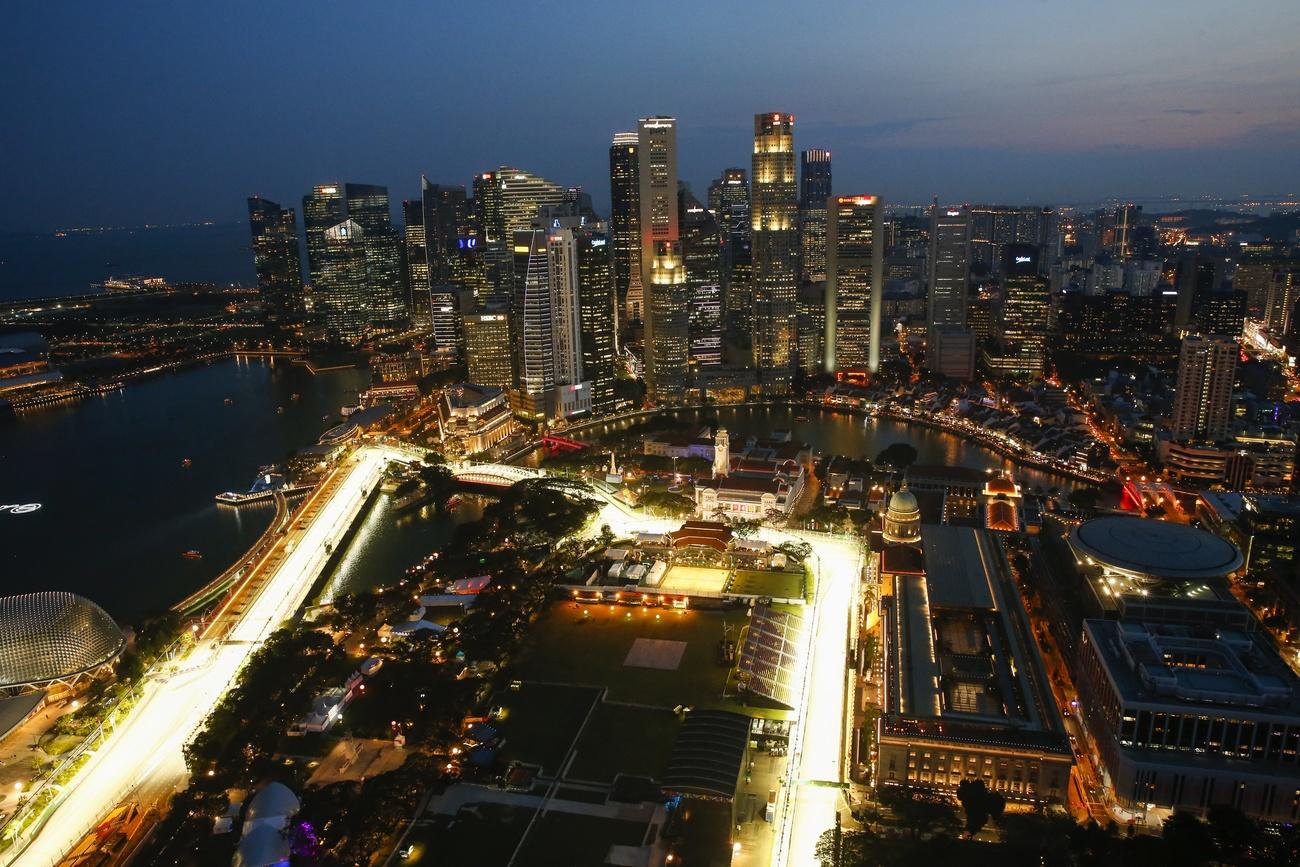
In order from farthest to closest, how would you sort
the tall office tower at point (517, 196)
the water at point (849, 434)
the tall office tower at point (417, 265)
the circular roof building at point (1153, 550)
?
the tall office tower at point (417, 265) → the tall office tower at point (517, 196) → the water at point (849, 434) → the circular roof building at point (1153, 550)

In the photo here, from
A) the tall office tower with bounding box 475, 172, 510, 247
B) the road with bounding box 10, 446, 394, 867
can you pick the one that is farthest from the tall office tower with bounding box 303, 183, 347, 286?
the road with bounding box 10, 446, 394, 867

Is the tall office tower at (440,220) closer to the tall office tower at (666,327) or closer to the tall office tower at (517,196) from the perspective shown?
the tall office tower at (517,196)

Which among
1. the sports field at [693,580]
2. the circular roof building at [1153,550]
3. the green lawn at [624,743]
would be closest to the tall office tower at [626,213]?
the sports field at [693,580]

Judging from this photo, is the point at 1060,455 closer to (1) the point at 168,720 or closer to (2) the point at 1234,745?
(2) the point at 1234,745

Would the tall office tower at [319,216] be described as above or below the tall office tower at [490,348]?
above

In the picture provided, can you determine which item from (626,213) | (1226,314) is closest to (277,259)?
(626,213)

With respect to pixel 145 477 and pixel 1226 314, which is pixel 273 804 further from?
pixel 1226 314
